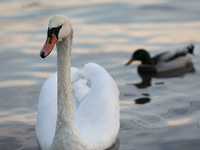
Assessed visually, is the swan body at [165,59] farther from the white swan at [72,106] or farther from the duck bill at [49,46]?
the duck bill at [49,46]

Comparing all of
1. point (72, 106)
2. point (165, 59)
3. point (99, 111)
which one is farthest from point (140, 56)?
point (72, 106)

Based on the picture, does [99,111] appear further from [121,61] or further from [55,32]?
[121,61]

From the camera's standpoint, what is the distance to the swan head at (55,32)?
13.4 ft

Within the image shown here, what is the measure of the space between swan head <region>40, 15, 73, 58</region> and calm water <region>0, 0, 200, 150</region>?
1979mm

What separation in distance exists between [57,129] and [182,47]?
536 centimetres

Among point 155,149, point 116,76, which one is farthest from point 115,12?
point 155,149

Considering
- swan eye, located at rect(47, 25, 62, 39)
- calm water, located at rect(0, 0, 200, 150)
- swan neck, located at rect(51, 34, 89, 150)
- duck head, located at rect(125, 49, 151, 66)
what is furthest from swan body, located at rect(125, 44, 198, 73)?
swan eye, located at rect(47, 25, 62, 39)

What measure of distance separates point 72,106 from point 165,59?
472 cm

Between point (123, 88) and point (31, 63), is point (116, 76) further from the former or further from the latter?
point (31, 63)

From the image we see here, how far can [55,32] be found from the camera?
13.7ft

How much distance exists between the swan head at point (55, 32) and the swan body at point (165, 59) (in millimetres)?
4839

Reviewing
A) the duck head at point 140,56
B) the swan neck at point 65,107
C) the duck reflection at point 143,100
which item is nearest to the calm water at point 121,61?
the duck reflection at point 143,100

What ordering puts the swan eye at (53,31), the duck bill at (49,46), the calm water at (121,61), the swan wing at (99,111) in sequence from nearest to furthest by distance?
1. the duck bill at (49,46)
2. the swan eye at (53,31)
3. the swan wing at (99,111)
4. the calm water at (121,61)

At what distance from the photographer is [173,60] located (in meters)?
9.33
